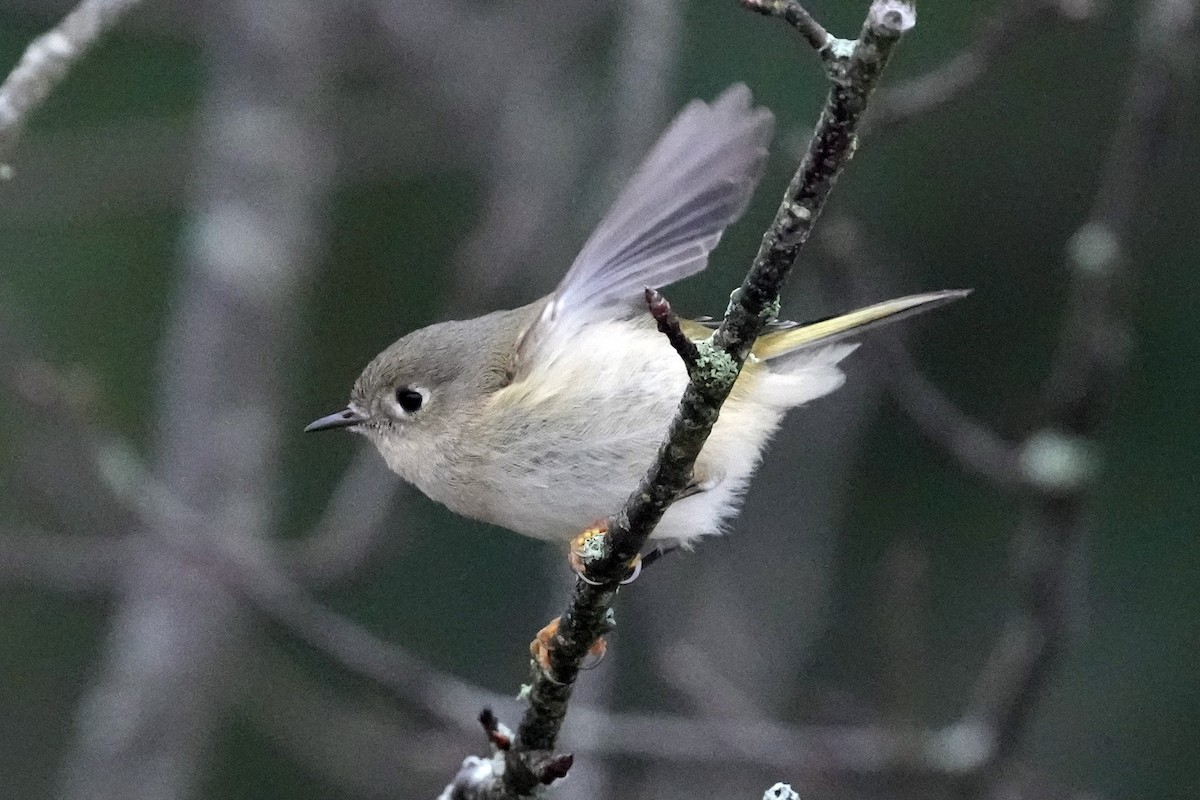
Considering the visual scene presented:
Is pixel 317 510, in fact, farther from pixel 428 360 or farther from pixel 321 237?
pixel 428 360

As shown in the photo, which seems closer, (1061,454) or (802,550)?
(1061,454)

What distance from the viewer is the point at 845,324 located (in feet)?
9.14

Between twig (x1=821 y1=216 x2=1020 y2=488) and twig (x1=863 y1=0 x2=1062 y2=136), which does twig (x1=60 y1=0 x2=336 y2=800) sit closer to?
twig (x1=821 y1=216 x2=1020 y2=488)

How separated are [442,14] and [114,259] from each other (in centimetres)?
167

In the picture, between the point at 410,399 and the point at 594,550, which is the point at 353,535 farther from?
the point at 594,550

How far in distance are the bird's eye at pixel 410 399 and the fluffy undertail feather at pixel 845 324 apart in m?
0.66

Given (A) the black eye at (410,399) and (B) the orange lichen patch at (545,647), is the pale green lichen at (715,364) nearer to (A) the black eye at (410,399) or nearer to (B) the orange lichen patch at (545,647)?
(B) the orange lichen patch at (545,647)

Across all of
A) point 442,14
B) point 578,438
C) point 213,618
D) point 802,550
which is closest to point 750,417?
point 578,438

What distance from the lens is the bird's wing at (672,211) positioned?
244 cm

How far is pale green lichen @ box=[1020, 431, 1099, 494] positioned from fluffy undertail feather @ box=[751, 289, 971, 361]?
0.46 meters

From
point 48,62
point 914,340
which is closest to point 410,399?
point 48,62

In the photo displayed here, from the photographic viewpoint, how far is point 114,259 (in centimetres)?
583

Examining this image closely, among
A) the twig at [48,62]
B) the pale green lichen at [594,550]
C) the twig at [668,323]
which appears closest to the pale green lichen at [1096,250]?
the pale green lichen at [594,550]

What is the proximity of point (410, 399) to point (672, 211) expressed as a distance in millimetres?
738
